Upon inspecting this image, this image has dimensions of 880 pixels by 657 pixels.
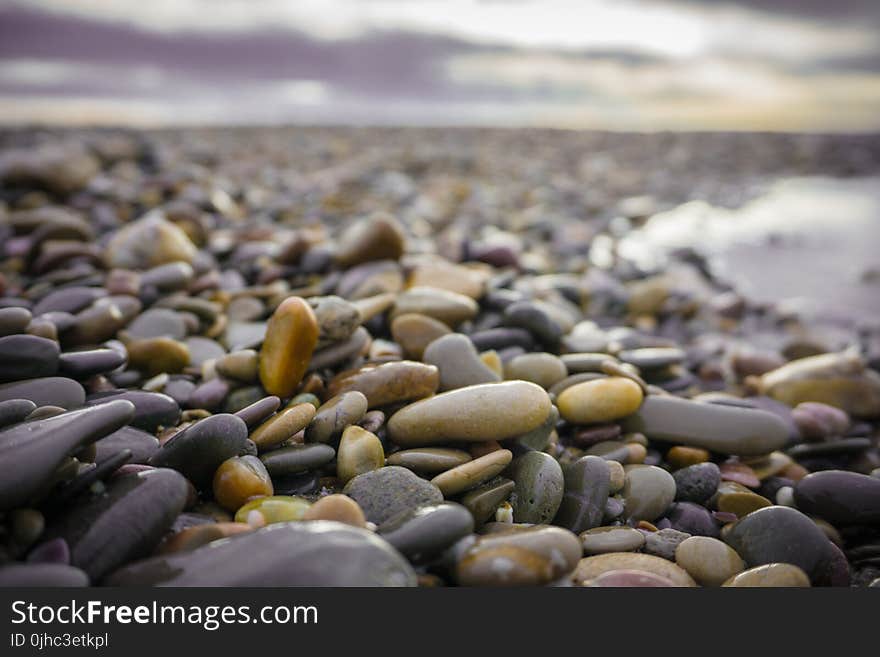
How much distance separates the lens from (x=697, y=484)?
204 centimetres

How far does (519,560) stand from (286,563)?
53cm

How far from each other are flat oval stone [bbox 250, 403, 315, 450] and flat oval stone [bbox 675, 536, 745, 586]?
3.91ft

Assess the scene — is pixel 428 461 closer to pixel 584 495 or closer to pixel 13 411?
pixel 584 495

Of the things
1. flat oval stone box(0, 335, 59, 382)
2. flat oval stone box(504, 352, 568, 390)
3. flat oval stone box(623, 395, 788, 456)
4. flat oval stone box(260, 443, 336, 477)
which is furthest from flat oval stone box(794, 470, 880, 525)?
flat oval stone box(0, 335, 59, 382)

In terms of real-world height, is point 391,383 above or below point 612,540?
above

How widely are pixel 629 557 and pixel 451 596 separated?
594mm

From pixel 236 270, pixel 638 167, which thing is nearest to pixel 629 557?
pixel 236 270

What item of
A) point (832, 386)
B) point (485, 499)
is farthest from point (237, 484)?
point (832, 386)

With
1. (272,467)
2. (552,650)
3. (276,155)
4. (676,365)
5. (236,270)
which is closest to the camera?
A: (552,650)

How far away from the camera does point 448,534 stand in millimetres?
1413

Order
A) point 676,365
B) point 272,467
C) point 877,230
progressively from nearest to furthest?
point 272,467
point 676,365
point 877,230

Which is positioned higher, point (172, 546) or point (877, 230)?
point (877, 230)

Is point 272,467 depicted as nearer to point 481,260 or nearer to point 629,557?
point 629,557

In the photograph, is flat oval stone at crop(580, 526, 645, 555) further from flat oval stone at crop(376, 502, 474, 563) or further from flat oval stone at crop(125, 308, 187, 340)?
flat oval stone at crop(125, 308, 187, 340)
